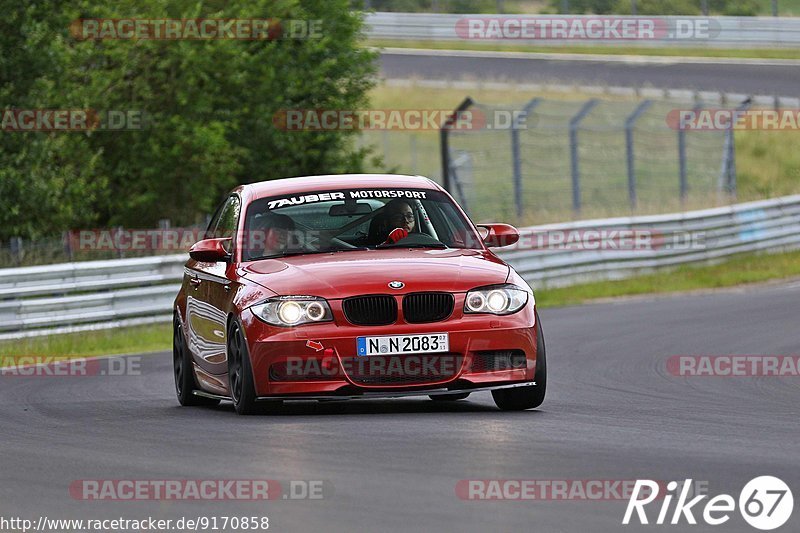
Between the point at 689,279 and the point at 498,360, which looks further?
the point at 689,279

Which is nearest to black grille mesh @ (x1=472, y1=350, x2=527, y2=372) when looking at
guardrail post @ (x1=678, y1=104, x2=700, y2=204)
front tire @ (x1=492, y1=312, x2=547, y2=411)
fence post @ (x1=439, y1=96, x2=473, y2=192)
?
front tire @ (x1=492, y1=312, x2=547, y2=411)

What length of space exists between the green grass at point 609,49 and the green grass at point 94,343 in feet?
90.3

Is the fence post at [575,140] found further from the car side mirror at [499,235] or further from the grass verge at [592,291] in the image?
the car side mirror at [499,235]

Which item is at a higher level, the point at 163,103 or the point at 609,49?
the point at 163,103

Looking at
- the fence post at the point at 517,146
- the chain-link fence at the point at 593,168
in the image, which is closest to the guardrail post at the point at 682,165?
the chain-link fence at the point at 593,168

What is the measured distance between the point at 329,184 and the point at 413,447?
328 centimetres

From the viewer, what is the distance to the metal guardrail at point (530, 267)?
19.0m

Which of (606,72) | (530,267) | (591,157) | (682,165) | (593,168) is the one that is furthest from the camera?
(606,72)

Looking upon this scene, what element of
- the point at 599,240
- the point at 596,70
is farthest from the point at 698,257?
the point at 596,70

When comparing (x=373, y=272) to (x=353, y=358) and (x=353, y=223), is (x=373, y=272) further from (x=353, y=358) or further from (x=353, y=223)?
(x=353, y=223)

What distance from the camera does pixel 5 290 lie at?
18781mm

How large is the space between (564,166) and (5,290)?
70.9 feet

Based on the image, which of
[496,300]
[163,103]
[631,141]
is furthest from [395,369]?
[163,103]

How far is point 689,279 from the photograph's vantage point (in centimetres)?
2552
